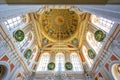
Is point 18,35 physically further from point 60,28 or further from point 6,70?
point 60,28

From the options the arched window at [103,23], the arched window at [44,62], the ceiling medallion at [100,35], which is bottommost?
the arched window at [44,62]

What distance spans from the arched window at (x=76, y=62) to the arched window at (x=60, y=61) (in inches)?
64.8

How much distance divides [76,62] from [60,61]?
268 cm

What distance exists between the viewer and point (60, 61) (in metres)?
17.0

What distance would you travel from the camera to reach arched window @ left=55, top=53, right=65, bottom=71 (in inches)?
601

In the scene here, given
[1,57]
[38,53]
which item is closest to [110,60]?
[1,57]

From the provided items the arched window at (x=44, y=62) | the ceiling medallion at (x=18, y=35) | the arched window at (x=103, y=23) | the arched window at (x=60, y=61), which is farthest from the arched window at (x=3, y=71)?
the arched window at (x=103, y=23)

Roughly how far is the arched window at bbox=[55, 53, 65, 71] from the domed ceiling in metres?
4.45

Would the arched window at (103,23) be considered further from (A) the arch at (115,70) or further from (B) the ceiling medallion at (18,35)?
(B) the ceiling medallion at (18,35)

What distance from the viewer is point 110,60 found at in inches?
401

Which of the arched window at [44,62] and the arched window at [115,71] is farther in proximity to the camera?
the arched window at [44,62]

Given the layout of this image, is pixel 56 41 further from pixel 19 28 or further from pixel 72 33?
pixel 19 28

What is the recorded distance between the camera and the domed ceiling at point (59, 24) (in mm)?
21406

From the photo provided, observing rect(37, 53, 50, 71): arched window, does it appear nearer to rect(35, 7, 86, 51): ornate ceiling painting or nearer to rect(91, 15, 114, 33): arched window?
rect(35, 7, 86, 51): ornate ceiling painting
